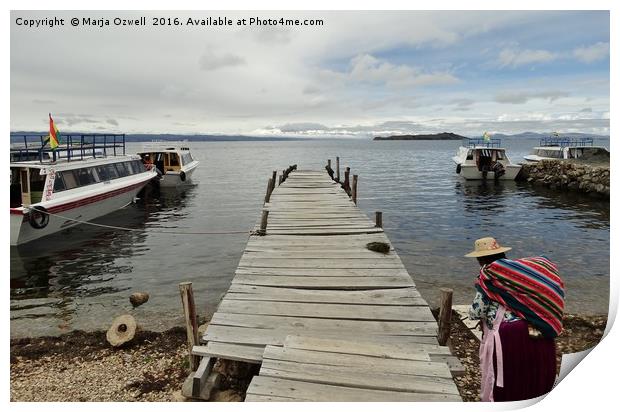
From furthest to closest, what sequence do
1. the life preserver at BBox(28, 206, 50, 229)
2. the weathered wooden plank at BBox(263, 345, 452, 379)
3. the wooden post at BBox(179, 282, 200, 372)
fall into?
the life preserver at BBox(28, 206, 50, 229) < the wooden post at BBox(179, 282, 200, 372) < the weathered wooden plank at BBox(263, 345, 452, 379)

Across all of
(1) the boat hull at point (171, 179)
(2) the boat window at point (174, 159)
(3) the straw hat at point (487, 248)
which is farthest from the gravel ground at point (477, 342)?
(2) the boat window at point (174, 159)

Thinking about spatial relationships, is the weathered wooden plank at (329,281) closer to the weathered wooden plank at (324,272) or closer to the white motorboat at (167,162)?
the weathered wooden plank at (324,272)

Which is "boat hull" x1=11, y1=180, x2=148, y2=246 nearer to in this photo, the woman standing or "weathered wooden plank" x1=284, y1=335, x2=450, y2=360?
"weathered wooden plank" x1=284, y1=335, x2=450, y2=360

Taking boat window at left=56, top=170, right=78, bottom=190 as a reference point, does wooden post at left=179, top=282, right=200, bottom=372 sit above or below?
below

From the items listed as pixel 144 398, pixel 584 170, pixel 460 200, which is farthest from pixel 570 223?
pixel 144 398

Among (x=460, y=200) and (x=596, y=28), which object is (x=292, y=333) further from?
(x=460, y=200)

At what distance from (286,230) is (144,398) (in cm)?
599

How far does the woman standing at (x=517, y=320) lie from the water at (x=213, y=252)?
6300mm

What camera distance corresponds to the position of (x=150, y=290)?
36.7 ft

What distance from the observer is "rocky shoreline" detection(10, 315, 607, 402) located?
578cm

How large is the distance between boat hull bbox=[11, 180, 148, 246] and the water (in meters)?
0.43

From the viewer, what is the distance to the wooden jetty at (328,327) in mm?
4242

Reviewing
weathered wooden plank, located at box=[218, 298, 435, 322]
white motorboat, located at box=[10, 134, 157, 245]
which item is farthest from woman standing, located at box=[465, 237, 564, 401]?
white motorboat, located at box=[10, 134, 157, 245]

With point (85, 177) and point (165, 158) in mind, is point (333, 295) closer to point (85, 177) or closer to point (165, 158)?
point (85, 177)
